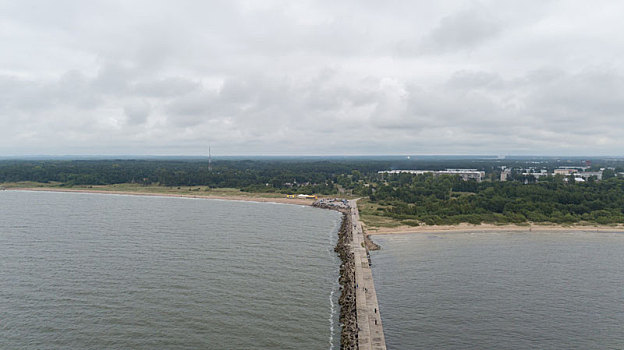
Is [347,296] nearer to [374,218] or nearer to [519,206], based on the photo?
[374,218]

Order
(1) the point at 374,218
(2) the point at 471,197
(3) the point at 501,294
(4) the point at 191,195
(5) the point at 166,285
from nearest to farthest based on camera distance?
(3) the point at 501,294 → (5) the point at 166,285 → (1) the point at 374,218 → (2) the point at 471,197 → (4) the point at 191,195

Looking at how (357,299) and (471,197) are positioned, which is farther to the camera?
(471,197)

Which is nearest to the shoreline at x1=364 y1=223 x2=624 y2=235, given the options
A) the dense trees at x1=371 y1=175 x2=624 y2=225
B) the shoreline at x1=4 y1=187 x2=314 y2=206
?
the dense trees at x1=371 y1=175 x2=624 y2=225

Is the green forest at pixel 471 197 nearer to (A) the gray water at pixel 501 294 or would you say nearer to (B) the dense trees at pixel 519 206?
(B) the dense trees at pixel 519 206

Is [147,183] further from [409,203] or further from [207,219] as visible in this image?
[409,203]

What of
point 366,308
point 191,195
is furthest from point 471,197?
point 191,195

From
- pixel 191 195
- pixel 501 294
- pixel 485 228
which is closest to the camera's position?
pixel 501 294

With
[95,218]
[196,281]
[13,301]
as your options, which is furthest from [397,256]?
[95,218]
